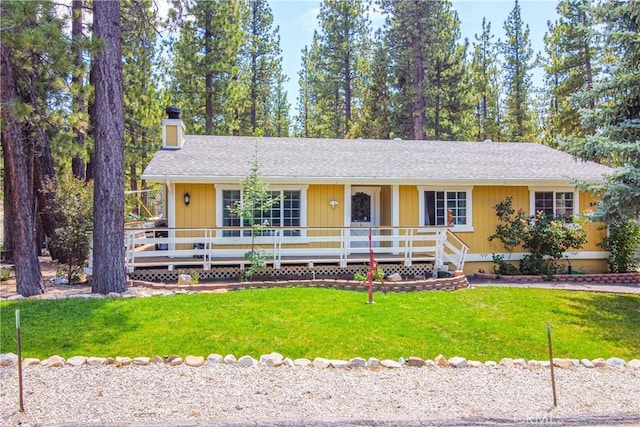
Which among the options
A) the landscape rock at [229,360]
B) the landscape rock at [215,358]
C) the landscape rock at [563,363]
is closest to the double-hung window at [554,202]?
the landscape rock at [563,363]

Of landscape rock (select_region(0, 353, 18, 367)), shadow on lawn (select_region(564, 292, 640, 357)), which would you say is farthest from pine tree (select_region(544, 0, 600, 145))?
landscape rock (select_region(0, 353, 18, 367))

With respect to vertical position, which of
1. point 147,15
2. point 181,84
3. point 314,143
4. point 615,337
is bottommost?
point 615,337

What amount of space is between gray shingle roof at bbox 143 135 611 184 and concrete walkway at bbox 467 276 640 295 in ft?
8.77

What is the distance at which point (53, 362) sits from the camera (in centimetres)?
527

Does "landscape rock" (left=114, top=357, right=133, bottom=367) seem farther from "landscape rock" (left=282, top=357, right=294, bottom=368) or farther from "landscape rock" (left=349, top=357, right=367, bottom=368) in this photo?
"landscape rock" (left=349, top=357, right=367, bottom=368)

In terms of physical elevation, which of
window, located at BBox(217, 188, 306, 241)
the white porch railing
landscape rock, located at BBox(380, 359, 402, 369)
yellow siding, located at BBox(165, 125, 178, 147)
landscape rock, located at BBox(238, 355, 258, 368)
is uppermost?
yellow siding, located at BBox(165, 125, 178, 147)

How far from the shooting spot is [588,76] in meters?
22.5

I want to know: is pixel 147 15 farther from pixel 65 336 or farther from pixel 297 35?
pixel 297 35

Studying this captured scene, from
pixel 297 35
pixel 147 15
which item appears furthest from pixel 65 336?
pixel 297 35

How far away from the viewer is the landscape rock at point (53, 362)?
5.24 metres

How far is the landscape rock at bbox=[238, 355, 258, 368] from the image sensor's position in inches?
210

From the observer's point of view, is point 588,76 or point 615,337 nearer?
point 615,337

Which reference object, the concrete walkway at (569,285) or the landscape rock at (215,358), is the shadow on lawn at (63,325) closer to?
the landscape rock at (215,358)

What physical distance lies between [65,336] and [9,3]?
17.6 ft
